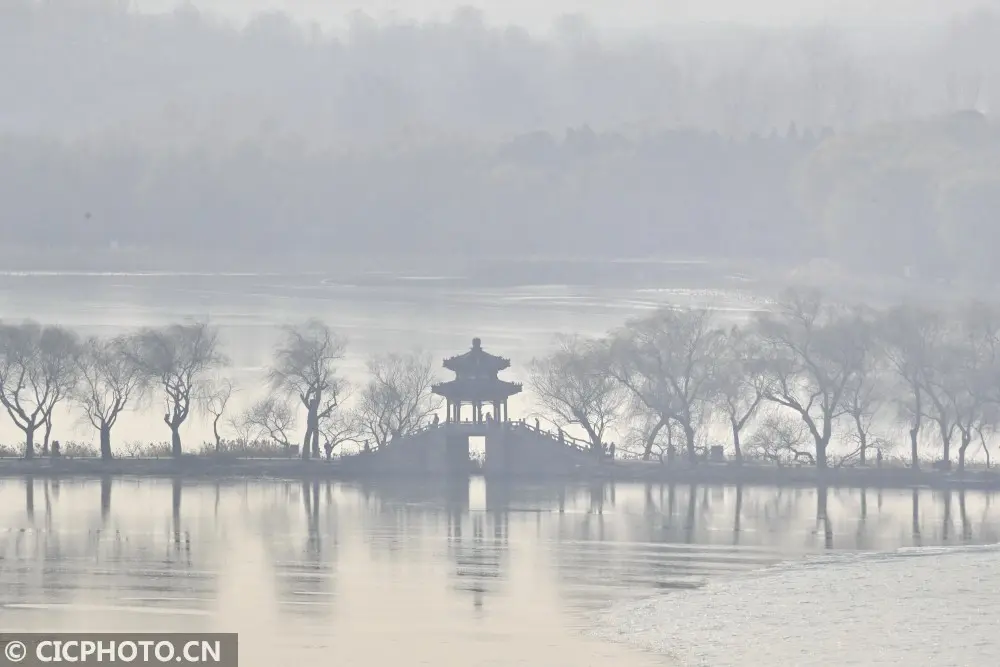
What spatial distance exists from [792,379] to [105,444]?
28.1 m

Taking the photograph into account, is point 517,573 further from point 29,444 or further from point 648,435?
point 29,444

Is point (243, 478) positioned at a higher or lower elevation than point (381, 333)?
lower

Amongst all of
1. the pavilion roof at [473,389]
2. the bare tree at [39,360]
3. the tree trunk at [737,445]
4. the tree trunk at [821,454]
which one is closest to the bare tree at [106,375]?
the bare tree at [39,360]

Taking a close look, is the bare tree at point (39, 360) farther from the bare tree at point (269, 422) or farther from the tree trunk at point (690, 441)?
the tree trunk at point (690, 441)

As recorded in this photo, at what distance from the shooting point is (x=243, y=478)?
285 feet

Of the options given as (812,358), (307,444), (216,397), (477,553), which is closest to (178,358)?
(216,397)

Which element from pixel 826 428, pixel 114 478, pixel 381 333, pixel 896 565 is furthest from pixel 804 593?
pixel 381 333

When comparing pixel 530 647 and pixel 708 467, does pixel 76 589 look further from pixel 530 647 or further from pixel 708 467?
pixel 708 467

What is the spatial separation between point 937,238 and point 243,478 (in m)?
70.6

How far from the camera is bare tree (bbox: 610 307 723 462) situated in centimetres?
8919

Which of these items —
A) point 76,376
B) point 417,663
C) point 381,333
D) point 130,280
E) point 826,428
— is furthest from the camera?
point 130,280

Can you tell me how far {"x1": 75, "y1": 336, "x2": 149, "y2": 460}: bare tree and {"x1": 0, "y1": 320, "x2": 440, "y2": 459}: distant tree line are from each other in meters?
0.06

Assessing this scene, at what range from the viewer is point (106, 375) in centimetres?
9281

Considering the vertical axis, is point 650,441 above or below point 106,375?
below
